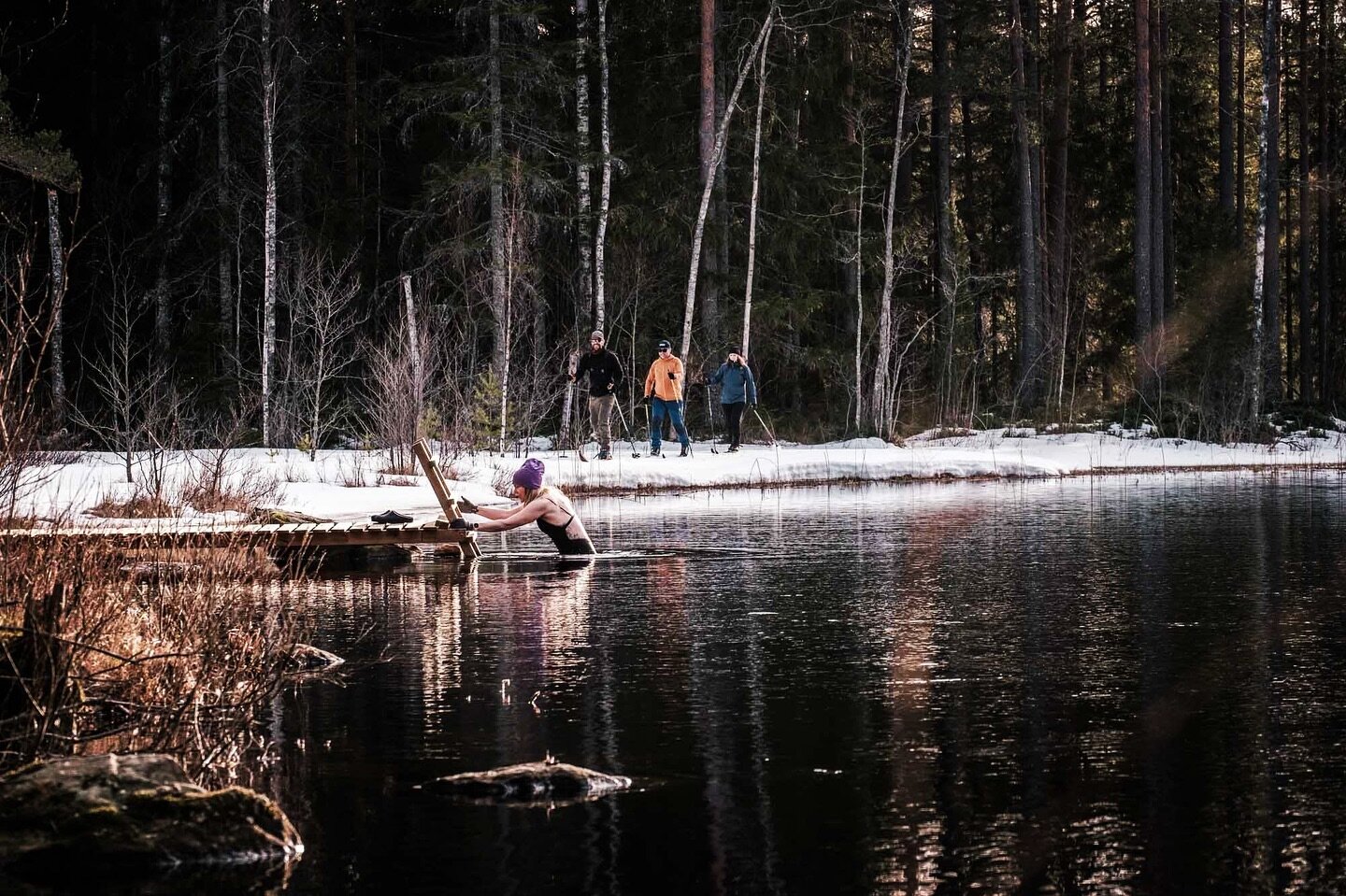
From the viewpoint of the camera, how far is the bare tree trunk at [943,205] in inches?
1668

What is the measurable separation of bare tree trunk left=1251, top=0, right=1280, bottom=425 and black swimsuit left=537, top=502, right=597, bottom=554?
25138 millimetres

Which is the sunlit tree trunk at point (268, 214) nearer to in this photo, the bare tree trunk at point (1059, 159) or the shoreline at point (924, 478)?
the shoreline at point (924, 478)

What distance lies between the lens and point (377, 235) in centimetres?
4403

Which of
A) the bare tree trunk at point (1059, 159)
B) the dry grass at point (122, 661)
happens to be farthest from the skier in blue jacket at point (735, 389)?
the dry grass at point (122, 661)

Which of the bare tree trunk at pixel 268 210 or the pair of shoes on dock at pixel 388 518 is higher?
the bare tree trunk at pixel 268 210

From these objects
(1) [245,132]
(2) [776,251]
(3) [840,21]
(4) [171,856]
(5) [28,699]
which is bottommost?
(4) [171,856]

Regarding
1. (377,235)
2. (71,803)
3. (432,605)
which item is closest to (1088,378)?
(377,235)

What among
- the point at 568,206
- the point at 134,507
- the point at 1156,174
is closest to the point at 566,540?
the point at 134,507

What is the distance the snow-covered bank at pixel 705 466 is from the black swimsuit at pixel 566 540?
3.13 metres

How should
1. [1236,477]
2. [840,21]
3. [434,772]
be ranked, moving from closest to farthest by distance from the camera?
Answer: [434,772] < [1236,477] < [840,21]

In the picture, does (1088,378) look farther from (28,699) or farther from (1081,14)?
(28,699)

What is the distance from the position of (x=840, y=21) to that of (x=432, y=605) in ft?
119

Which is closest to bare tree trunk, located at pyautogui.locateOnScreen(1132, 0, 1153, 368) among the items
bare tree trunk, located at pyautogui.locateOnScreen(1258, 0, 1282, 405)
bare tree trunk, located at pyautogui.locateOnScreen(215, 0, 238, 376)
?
bare tree trunk, located at pyautogui.locateOnScreen(1258, 0, 1282, 405)

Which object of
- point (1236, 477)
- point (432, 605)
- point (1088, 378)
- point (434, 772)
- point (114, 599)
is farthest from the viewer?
point (1088, 378)
